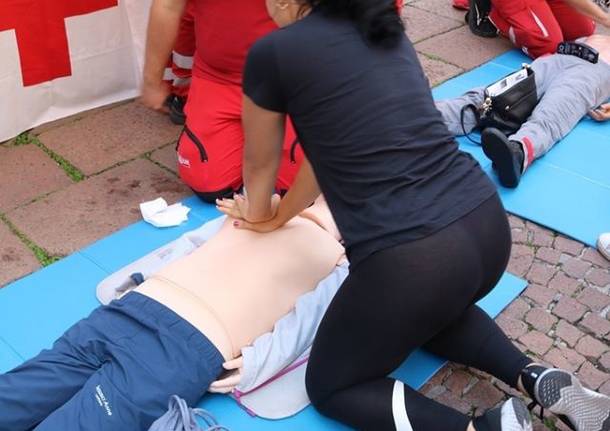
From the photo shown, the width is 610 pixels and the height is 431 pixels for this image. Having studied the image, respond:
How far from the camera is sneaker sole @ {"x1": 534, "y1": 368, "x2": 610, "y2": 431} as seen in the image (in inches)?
67.7

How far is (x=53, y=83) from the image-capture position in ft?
10.6

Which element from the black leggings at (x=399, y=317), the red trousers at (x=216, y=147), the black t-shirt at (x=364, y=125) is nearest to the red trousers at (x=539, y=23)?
the red trousers at (x=216, y=147)

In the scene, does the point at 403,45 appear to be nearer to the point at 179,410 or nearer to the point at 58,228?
the point at 179,410

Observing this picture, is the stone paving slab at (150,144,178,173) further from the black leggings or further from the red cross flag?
the black leggings

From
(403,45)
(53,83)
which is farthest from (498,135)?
(53,83)

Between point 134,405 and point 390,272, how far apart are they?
0.72m

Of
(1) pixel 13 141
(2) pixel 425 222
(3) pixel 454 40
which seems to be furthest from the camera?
(3) pixel 454 40

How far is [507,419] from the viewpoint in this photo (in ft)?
5.37

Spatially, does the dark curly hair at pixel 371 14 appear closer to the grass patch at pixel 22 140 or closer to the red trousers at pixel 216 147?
the red trousers at pixel 216 147

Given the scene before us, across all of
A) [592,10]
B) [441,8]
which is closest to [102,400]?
[592,10]

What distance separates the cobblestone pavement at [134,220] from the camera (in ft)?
7.05

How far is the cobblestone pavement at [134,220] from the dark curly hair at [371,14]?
1.03 meters

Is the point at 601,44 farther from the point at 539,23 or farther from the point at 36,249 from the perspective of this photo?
the point at 36,249

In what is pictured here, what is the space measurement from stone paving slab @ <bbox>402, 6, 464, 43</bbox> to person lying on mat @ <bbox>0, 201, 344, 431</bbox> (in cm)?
251
